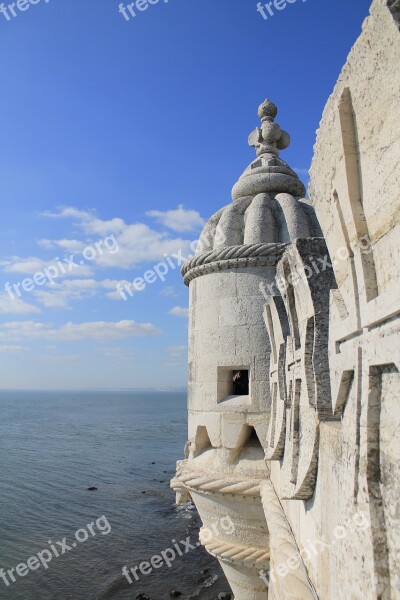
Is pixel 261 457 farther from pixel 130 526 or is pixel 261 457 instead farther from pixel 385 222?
pixel 130 526

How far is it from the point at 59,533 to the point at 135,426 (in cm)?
4605

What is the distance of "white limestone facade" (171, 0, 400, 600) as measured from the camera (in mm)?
1956

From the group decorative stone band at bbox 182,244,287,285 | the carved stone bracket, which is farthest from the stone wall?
decorative stone band at bbox 182,244,287,285

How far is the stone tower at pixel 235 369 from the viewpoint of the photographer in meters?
6.15

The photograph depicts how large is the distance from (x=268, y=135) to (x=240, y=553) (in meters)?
6.36

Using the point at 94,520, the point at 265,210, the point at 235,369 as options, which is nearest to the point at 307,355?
the point at 235,369

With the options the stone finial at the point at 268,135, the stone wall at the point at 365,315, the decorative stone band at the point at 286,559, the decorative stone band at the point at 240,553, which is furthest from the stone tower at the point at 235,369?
the stone wall at the point at 365,315

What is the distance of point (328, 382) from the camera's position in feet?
10.2

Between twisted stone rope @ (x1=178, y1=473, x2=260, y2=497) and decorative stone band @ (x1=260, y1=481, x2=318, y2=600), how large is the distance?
1.00m

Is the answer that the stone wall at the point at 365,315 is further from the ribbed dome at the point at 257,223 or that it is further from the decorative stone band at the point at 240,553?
the ribbed dome at the point at 257,223

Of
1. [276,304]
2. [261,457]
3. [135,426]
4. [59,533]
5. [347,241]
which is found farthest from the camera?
[135,426]

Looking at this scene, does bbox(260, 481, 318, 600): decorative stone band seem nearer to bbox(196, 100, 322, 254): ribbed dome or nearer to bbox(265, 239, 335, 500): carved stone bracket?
bbox(265, 239, 335, 500): carved stone bracket

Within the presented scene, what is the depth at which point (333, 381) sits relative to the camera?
281 centimetres

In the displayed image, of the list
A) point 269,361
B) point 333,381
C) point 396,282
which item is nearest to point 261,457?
point 269,361
